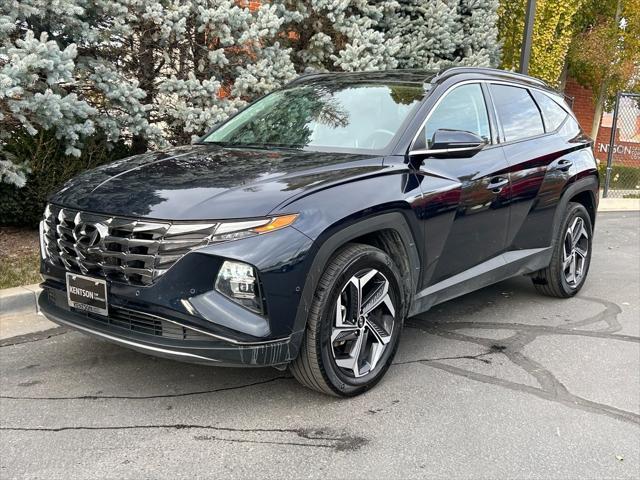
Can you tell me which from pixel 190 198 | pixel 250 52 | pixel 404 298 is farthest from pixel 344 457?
pixel 250 52

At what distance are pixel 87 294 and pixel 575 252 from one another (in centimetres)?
428

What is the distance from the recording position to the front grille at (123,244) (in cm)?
293

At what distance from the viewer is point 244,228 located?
2.95 metres

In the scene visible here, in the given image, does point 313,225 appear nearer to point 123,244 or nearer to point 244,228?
point 244,228

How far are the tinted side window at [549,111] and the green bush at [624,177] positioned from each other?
8853 mm

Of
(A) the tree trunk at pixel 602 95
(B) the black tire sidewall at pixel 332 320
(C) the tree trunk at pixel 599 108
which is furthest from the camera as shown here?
(C) the tree trunk at pixel 599 108

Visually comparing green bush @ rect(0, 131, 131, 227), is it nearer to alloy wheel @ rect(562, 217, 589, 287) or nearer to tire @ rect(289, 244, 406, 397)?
tire @ rect(289, 244, 406, 397)

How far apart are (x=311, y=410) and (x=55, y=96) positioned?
11.1 feet

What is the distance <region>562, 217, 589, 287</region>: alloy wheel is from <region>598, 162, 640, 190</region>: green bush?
8630 millimetres

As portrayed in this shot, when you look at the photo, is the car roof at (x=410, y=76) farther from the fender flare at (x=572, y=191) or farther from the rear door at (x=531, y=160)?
the fender flare at (x=572, y=191)

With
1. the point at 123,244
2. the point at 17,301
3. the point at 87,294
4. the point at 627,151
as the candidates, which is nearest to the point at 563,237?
the point at 123,244

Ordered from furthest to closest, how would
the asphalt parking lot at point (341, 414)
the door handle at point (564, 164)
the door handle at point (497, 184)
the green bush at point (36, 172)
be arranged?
the green bush at point (36, 172)
the door handle at point (564, 164)
the door handle at point (497, 184)
the asphalt parking lot at point (341, 414)

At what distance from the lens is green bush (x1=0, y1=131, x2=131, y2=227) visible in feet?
20.5

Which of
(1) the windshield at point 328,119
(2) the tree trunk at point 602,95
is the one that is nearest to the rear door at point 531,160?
(1) the windshield at point 328,119
